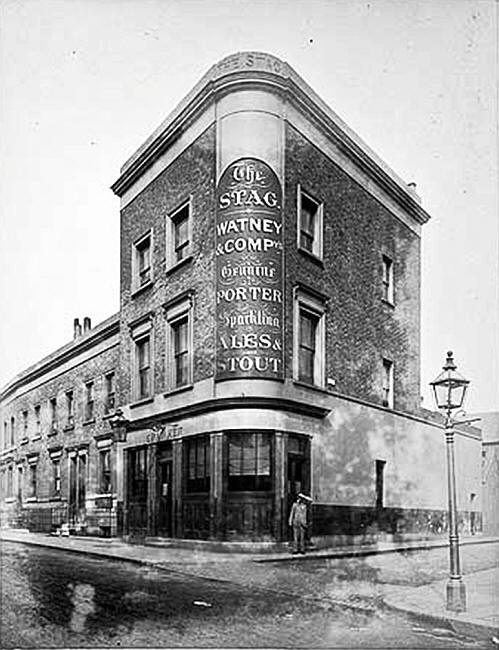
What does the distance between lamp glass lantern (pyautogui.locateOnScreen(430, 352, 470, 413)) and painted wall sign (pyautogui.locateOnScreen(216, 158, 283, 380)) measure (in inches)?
30.3

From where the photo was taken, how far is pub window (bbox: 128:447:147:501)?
133 inches

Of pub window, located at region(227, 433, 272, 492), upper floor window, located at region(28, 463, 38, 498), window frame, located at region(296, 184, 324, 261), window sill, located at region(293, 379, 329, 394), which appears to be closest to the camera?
pub window, located at region(227, 433, 272, 492)

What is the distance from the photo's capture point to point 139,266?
11.6 feet

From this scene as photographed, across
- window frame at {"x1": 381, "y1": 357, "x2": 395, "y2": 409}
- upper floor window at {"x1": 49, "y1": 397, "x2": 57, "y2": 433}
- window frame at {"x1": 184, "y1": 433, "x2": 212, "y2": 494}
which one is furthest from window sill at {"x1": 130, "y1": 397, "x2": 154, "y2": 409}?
window frame at {"x1": 381, "y1": 357, "x2": 395, "y2": 409}

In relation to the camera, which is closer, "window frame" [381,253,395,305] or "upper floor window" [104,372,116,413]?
"upper floor window" [104,372,116,413]

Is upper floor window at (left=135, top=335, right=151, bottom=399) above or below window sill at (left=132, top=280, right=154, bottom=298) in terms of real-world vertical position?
below

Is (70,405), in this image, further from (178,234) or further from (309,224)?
(309,224)

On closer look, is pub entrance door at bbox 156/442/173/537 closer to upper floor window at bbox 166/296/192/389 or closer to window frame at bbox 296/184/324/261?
upper floor window at bbox 166/296/192/389

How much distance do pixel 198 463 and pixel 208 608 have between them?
515mm

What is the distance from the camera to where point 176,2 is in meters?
3.57

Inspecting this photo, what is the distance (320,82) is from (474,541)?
1.95m

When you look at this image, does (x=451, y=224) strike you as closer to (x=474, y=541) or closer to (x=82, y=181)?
(x=474, y=541)

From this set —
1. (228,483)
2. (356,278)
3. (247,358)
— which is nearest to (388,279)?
(356,278)

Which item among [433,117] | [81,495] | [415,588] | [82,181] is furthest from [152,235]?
[415,588]
